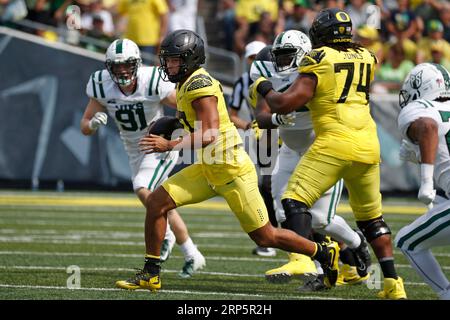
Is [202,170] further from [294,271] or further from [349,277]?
[349,277]

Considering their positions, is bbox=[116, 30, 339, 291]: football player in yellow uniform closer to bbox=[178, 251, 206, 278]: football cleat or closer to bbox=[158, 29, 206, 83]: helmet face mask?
bbox=[158, 29, 206, 83]: helmet face mask

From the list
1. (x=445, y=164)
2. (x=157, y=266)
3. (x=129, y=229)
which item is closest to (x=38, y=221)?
(x=129, y=229)

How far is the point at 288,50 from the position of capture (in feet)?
23.1

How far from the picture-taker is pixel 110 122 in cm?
1425

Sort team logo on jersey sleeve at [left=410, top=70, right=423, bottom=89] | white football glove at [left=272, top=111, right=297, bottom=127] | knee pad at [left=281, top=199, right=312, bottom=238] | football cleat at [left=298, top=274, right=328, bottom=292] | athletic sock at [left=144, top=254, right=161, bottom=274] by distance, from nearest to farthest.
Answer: team logo on jersey sleeve at [left=410, top=70, right=423, bottom=89] < knee pad at [left=281, top=199, right=312, bottom=238] < athletic sock at [left=144, top=254, right=161, bottom=274] < white football glove at [left=272, top=111, right=297, bottom=127] < football cleat at [left=298, top=274, right=328, bottom=292]

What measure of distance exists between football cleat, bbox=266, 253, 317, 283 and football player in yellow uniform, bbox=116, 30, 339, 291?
0.08 metres

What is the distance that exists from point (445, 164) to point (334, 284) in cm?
127

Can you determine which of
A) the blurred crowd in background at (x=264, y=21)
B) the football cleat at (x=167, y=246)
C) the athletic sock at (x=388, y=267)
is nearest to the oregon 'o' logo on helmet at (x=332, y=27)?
the athletic sock at (x=388, y=267)

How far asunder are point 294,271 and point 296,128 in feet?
4.21

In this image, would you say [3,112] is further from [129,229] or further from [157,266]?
[157,266]

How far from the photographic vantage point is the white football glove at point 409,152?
19.4 ft

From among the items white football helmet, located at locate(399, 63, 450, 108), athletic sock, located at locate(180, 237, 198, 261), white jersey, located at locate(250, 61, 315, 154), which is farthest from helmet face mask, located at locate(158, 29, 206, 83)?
athletic sock, located at locate(180, 237, 198, 261)

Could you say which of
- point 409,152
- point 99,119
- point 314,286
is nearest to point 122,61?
point 99,119

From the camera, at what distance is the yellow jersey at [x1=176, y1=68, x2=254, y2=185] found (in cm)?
621
